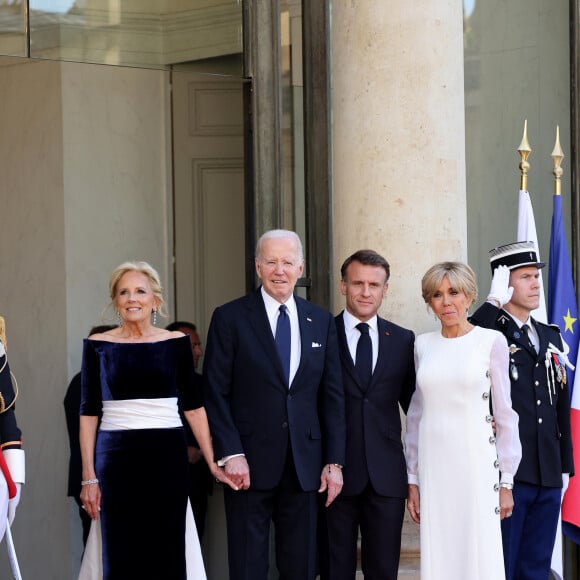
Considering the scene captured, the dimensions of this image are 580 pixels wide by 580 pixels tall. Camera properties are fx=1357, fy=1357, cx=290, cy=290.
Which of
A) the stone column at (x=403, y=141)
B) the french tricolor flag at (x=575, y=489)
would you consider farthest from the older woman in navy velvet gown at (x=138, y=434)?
the french tricolor flag at (x=575, y=489)

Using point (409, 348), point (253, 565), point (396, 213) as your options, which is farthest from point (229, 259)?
point (253, 565)

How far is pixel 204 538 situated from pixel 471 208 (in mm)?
2298

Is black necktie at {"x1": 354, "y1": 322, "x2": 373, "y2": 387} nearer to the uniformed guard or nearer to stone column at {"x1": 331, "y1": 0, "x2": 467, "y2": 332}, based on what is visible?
stone column at {"x1": 331, "y1": 0, "x2": 467, "y2": 332}

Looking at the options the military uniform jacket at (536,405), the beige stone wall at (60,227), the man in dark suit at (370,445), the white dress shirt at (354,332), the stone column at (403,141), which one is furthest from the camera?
the beige stone wall at (60,227)

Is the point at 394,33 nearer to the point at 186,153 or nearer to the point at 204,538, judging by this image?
the point at 186,153

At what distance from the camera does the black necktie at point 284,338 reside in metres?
5.27

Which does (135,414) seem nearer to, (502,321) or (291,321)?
(291,321)

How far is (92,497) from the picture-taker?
5.15 metres

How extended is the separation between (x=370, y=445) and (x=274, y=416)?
0.44m

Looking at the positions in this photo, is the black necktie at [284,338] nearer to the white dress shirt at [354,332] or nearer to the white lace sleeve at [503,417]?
the white dress shirt at [354,332]

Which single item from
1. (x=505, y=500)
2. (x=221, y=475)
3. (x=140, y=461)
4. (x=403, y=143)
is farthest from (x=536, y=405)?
(x=140, y=461)

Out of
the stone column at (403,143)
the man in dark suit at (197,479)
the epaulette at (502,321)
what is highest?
the stone column at (403,143)

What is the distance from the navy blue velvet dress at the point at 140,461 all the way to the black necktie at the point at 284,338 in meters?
0.35

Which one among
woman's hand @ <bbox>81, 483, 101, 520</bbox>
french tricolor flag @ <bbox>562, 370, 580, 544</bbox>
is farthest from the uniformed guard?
french tricolor flag @ <bbox>562, 370, 580, 544</bbox>
